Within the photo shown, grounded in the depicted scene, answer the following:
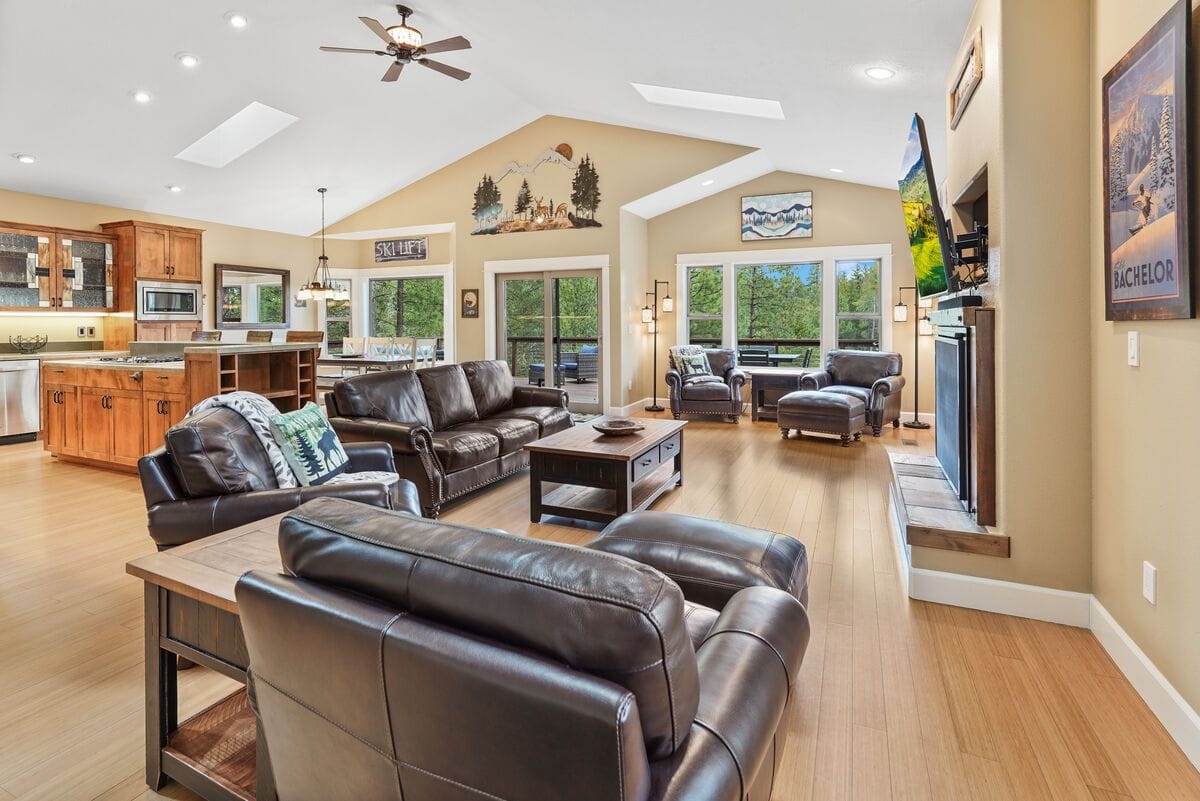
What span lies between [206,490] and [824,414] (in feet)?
17.7

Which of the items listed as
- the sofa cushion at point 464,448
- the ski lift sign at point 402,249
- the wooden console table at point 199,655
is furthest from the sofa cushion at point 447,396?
the ski lift sign at point 402,249

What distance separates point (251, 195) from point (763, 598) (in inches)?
356

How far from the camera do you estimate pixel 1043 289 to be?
254 cm

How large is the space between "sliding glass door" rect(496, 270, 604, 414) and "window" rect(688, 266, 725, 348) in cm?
141

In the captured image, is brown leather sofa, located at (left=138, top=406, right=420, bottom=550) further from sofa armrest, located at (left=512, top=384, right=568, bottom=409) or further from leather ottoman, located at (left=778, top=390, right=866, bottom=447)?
leather ottoman, located at (left=778, top=390, right=866, bottom=447)

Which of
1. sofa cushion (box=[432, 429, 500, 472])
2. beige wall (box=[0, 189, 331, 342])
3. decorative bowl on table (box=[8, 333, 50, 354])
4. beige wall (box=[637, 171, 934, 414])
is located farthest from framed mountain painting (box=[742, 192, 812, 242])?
decorative bowl on table (box=[8, 333, 50, 354])

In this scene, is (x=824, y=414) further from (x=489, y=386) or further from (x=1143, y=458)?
(x=1143, y=458)

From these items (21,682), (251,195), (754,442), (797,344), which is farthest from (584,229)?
(21,682)

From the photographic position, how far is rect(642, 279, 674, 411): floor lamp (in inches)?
350

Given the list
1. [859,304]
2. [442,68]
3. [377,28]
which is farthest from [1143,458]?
[859,304]

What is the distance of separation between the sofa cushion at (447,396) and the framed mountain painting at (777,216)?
5055mm

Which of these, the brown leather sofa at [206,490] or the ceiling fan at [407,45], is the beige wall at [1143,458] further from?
the ceiling fan at [407,45]

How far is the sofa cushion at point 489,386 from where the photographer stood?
5.35 metres

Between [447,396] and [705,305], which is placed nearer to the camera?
[447,396]
